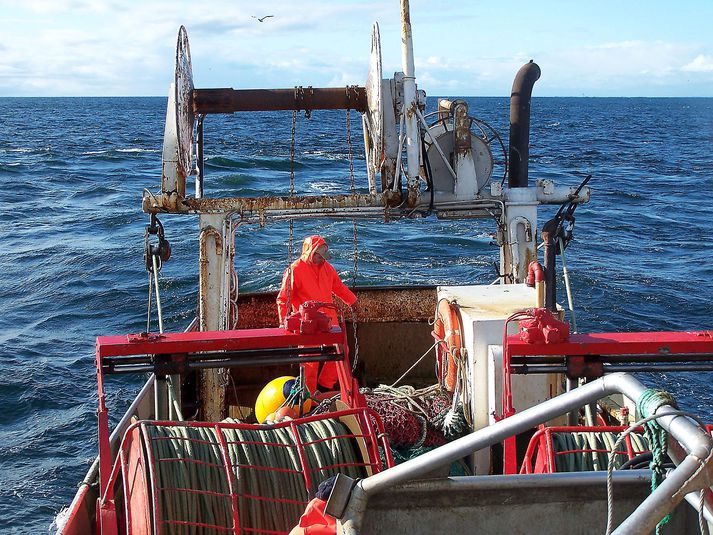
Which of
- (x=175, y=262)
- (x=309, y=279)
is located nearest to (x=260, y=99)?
(x=309, y=279)

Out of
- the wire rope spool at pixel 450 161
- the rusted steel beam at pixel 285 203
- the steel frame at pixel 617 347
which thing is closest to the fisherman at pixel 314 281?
the rusted steel beam at pixel 285 203

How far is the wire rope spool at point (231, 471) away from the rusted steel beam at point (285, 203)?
2.76m

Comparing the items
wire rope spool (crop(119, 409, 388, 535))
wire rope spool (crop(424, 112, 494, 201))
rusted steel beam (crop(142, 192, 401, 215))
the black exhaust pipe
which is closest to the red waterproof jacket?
rusted steel beam (crop(142, 192, 401, 215))

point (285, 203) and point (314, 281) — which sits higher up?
point (285, 203)

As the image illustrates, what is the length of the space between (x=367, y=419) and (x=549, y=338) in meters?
1.25

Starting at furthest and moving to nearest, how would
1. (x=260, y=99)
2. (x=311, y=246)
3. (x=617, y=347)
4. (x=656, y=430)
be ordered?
(x=311, y=246) → (x=260, y=99) → (x=617, y=347) → (x=656, y=430)

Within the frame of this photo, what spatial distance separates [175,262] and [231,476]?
1856 centimetres

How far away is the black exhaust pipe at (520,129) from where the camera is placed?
8562 millimetres

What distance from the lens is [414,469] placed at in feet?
9.42

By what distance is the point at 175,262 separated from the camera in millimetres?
22734

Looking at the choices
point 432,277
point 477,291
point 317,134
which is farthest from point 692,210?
point 317,134

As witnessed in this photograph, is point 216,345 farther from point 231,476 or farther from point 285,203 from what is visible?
point 285,203

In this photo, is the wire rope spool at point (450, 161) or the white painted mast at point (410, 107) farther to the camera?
the wire rope spool at point (450, 161)

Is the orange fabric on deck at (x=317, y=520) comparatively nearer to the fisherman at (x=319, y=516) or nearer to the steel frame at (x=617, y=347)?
the fisherman at (x=319, y=516)
